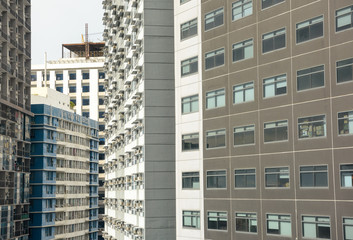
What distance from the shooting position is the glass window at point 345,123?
1697 inches

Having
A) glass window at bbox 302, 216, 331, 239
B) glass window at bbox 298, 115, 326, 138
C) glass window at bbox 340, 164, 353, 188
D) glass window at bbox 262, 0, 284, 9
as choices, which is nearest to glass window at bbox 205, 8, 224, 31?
glass window at bbox 262, 0, 284, 9

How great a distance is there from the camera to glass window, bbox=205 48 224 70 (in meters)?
55.8

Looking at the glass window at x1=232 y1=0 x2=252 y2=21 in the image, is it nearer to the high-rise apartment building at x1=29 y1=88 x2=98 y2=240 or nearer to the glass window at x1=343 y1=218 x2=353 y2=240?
the glass window at x1=343 y1=218 x2=353 y2=240

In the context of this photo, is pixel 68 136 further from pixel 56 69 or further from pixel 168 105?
pixel 168 105

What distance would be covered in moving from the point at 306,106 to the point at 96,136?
382 feet

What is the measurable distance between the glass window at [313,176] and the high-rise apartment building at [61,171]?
88.1 meters

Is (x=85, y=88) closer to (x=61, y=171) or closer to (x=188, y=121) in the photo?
(x=61, y=171)

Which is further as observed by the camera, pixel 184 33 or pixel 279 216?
pixel 184 33

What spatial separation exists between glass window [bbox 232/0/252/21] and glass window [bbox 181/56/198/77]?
21.2 ft

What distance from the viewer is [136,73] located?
74.4 metres

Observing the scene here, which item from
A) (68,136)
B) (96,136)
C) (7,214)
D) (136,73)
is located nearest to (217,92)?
(136,73)

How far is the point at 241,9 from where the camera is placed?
53.9 m

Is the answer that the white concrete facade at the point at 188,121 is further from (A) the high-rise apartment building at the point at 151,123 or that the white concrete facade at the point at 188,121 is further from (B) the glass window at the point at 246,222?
(A) the high-rise apartment building at the point at 151,123

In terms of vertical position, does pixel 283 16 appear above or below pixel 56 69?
below
